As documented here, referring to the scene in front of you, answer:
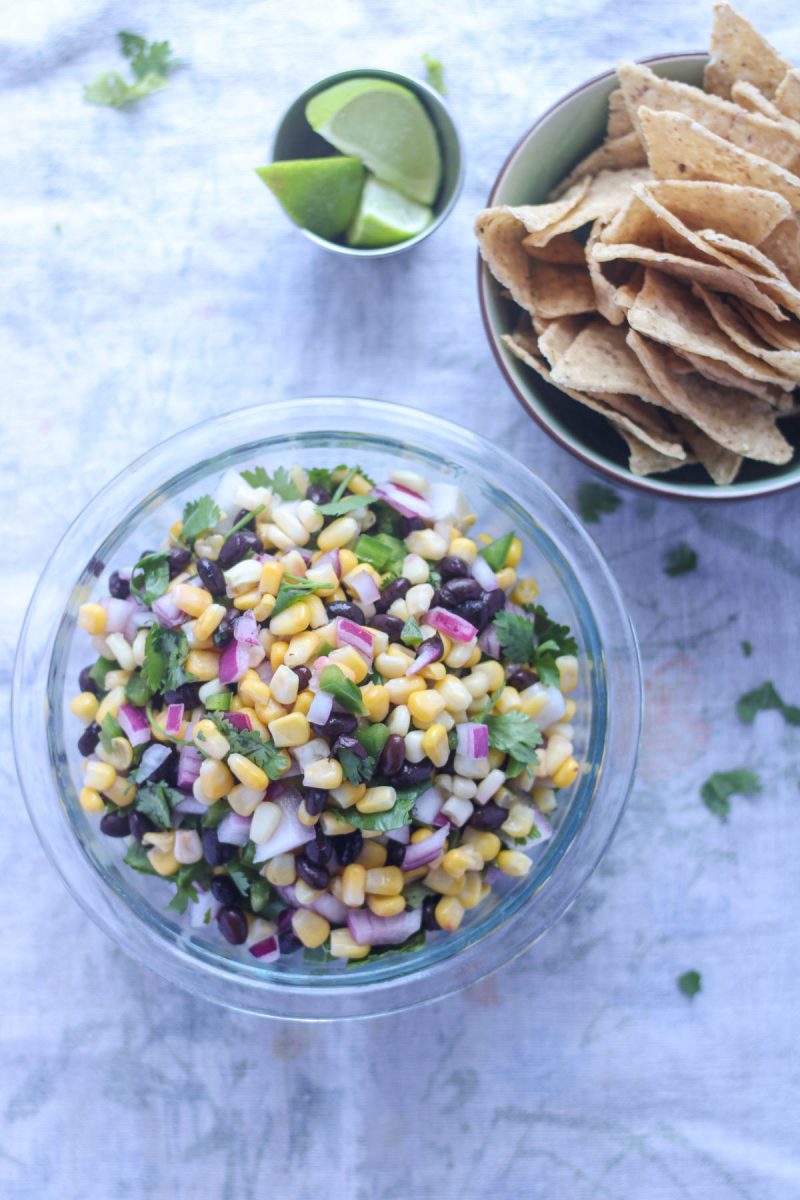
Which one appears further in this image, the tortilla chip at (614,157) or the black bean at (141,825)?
the tortilla chip at (614,157)

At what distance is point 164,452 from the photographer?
190 cm

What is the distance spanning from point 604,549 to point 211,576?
0.82 meters

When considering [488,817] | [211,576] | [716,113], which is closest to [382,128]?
[716,113]

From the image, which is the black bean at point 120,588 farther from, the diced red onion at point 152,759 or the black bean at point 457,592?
the black bean at point 457,592

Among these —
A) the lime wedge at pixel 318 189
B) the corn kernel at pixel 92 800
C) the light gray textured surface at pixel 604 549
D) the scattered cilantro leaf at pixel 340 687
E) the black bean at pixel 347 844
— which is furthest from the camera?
the light gray textured surface at pixel 604 549

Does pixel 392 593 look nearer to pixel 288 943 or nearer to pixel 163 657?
pixel 163 657

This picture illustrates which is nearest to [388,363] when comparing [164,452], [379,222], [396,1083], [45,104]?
[379,222]

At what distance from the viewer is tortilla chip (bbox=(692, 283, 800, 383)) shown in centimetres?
157

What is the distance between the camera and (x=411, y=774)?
5.08ft

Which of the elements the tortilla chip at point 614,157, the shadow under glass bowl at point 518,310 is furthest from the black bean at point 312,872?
the tortilla chip at point 614,157

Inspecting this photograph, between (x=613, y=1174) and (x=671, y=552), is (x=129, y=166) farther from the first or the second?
(x=613, y=1174)

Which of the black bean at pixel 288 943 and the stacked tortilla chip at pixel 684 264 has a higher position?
the stacked tortilla chip at pixel 684 264

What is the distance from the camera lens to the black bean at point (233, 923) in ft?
5.46

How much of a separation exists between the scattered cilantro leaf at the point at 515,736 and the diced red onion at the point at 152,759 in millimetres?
519
